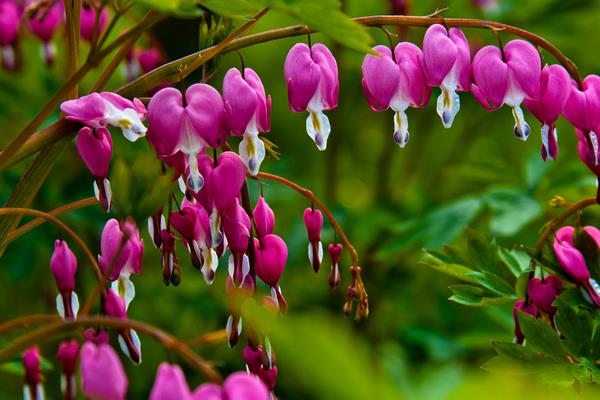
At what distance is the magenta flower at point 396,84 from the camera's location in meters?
1.04

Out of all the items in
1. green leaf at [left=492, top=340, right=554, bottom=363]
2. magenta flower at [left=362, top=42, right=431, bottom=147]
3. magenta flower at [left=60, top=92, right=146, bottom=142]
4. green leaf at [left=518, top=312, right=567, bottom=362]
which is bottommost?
green leaf at [left=492, top=340, right=554, bottom=363]

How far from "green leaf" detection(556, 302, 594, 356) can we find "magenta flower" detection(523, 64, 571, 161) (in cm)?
17

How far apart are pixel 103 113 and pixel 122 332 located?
0.62 feet

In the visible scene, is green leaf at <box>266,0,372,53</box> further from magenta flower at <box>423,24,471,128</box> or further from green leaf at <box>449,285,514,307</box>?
green leaf at <box>449,285,514,307</box>

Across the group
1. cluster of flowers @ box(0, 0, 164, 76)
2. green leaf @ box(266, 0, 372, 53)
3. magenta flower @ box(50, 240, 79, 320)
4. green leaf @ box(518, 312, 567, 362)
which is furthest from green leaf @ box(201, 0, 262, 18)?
cluster of flowers @ box(0, 0, 164, 76)

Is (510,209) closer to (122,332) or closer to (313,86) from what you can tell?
(313,86)

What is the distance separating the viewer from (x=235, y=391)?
60 cm

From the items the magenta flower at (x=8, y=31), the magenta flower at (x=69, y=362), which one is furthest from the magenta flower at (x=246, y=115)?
the magenta flower at (x=8, y=31)

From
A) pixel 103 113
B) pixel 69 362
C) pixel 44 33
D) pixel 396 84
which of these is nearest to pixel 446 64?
pixel 396 84

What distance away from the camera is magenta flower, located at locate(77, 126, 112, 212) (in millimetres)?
918

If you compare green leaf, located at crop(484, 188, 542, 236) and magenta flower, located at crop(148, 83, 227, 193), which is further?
green leaf, located at crop(484, 188, 542, 236)

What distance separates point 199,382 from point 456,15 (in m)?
1.27

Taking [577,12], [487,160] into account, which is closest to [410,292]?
[487,160]

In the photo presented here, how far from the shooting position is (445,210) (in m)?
1.90
